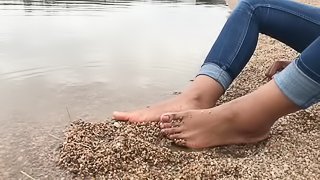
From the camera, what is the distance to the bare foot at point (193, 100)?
5.94 feet

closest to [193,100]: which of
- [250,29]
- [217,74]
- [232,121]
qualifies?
[217,74]

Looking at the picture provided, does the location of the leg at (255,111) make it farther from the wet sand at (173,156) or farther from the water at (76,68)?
the water at (76,68)

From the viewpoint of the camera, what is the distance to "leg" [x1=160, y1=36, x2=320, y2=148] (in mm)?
1439

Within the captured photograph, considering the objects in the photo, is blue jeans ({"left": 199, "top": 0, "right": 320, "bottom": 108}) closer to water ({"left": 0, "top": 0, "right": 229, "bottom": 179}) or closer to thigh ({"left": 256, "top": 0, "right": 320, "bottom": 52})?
thigh ({"left": 256, "top": 0, "right": 320, "bottom": 52})

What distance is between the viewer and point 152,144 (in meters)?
1.65

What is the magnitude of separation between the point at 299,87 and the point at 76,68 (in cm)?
192

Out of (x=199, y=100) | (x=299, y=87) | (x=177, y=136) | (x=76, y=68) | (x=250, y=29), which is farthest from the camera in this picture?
(x=76, y=68)

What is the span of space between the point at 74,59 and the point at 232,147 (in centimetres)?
196

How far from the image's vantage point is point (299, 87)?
4.73ft

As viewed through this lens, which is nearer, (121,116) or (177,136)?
(177,136)

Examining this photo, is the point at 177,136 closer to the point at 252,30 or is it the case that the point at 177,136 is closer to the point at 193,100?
the point at 193,100

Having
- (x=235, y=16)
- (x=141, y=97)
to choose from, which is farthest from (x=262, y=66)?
(x=235, y=16)

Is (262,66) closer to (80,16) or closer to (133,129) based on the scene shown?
(133,129)

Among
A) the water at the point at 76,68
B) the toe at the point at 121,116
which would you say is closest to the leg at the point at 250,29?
the toe at the point at 121,116
